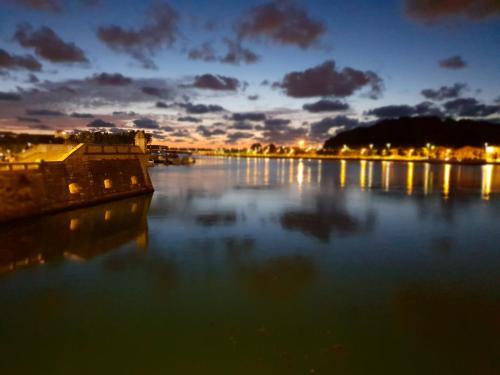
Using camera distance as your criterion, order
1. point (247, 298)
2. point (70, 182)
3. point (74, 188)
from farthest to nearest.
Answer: point (74, 188) → point (70, 182) → point (247, 298)

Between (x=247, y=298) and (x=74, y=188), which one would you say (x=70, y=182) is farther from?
(x=247, y=298)

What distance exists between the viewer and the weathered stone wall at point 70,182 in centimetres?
2489

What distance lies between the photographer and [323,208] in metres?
37.8

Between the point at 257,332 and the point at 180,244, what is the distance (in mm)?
11979

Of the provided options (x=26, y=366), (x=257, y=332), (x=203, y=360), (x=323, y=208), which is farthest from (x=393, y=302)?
(x=323, y=208)

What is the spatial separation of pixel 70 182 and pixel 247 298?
2314 cm

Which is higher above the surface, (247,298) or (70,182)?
(70,182)

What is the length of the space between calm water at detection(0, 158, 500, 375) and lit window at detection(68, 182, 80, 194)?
3107mm

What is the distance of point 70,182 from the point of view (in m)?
30.6

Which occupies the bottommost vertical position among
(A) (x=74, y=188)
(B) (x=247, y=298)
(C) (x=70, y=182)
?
(B) (x=247, y=298)

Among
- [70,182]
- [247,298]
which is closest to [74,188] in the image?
[70,182]

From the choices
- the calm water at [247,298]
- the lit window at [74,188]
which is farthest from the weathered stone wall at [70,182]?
the calm water at [247,298]

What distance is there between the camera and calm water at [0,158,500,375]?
33.6 ft

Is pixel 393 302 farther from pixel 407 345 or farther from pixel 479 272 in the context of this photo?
pixel 479 272
